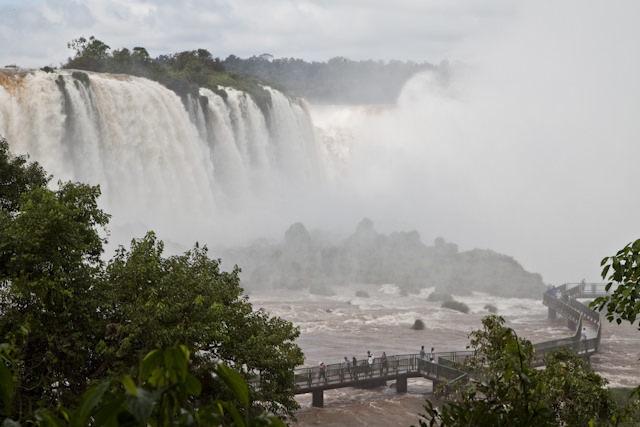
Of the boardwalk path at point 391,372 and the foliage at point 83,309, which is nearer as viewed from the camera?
the foliage at point 83,309

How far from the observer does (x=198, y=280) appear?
1208 cm

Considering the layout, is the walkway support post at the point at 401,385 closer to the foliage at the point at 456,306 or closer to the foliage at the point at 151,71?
the foliage at the point at 456,306

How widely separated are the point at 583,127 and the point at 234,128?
56.1 meters

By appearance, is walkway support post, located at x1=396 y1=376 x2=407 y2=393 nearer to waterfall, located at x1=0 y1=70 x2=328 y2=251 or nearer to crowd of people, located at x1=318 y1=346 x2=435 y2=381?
crowd of people, located at x1=318 y1=346 x2=435 y2=381

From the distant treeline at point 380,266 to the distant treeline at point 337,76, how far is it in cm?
6477

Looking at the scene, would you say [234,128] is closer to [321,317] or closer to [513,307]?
[321,317]

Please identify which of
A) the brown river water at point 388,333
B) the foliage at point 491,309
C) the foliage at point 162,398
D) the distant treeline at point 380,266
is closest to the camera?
the foliage at point 162,398

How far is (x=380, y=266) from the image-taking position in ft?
154

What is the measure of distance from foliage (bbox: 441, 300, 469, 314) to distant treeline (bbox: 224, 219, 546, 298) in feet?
14.4

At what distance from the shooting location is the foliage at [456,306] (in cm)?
3788

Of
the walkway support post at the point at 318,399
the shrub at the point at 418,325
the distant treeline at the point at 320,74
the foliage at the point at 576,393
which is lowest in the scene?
the walkway support post at the point at 318,399

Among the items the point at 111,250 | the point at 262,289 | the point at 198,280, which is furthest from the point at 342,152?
the point at 198,280

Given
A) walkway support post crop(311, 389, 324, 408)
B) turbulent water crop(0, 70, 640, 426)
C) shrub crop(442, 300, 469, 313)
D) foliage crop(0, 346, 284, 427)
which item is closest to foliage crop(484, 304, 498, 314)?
turbulent water crop(0, 70, 640, 426)

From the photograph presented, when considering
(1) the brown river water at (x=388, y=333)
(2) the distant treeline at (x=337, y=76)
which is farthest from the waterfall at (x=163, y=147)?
(2) the distant treeline at (x=337, y=76)
